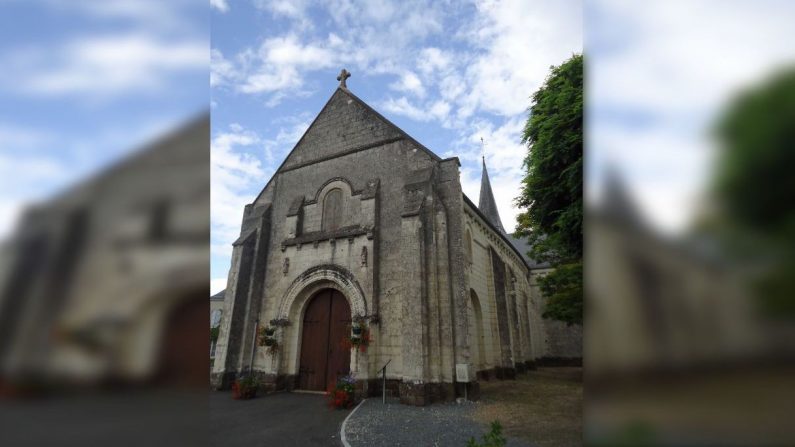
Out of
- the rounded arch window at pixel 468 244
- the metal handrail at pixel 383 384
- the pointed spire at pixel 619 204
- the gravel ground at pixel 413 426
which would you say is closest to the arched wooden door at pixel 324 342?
the metal handrail at pixel 383 384

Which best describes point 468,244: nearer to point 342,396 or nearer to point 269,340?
point 342,396

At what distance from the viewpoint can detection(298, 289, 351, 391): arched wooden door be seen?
14.7 m

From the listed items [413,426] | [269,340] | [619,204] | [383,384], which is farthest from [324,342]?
[619,204]

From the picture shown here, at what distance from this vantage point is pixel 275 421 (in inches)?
394

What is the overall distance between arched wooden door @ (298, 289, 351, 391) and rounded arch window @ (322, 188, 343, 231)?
2569 millimetres

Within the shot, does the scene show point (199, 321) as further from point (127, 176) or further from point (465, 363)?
point (465, 363)

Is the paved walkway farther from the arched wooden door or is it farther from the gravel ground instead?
the arched wooden door

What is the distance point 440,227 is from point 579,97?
226 inches

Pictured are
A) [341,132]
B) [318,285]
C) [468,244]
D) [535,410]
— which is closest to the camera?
[535,410]

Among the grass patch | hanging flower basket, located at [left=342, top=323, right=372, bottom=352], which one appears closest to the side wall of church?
the grass patch

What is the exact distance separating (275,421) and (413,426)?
3.30 m

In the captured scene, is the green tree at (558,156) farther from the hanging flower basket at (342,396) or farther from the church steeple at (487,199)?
the church steeple at (487,199)

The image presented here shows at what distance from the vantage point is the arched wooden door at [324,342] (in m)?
14.7

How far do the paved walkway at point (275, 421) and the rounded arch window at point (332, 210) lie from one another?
20.4 feet
